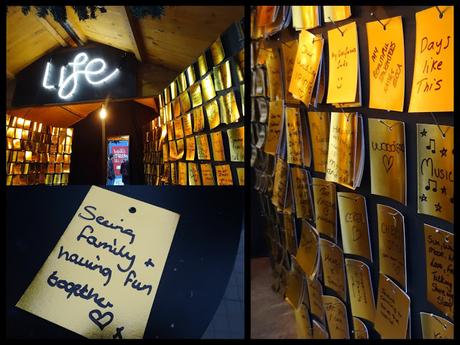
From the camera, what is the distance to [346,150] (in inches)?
43.9

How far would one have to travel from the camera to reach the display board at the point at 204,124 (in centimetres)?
128

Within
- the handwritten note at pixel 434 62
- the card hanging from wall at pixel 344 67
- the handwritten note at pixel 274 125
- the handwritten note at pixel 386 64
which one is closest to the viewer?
the handwritten note at pixel 434 62

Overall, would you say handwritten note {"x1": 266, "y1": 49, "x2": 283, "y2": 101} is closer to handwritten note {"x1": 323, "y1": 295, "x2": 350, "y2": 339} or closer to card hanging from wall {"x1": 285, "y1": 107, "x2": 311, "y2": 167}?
card hanging from wall {"x1": 285, "y1": 107, "x2": 311, "y2": 167}

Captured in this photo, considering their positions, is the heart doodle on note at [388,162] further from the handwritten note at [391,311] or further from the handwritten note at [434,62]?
the handwritten note at [391,311]

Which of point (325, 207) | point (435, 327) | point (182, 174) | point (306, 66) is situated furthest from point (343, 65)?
point (435, 327)

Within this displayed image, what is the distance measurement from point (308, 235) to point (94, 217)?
82cm

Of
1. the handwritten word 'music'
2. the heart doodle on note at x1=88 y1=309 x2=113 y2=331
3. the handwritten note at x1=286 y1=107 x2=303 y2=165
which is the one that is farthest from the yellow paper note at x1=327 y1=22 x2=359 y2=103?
the heart doodle on note at x1=88 y1=309 x2=113 y2=331

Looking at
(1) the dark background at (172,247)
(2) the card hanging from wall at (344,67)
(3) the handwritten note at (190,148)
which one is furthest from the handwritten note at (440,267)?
(3) the handwritten note at (190,148)

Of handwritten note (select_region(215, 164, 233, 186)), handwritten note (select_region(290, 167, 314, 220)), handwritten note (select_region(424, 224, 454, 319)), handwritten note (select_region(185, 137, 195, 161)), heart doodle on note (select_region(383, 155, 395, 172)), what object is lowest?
handwritten note (select_region(424, 224, 454, 319))

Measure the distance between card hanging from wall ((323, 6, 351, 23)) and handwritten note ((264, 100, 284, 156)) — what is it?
574 millimetres

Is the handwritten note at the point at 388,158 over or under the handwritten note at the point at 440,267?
over

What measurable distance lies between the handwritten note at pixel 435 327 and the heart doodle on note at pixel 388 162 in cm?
35

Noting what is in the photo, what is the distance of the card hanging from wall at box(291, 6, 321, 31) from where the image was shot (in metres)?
1.24
